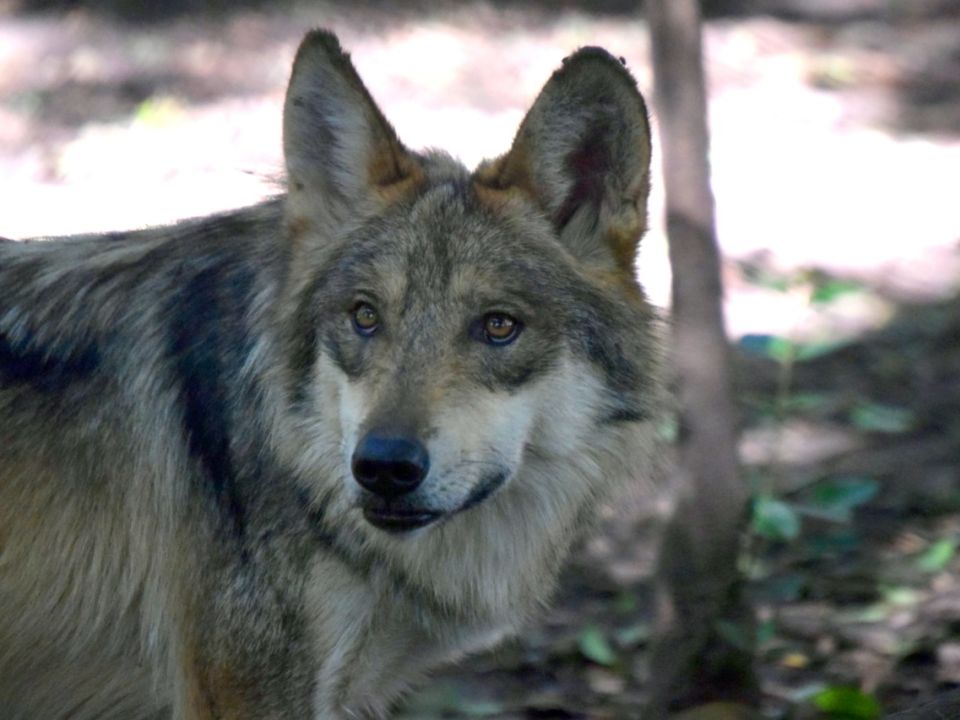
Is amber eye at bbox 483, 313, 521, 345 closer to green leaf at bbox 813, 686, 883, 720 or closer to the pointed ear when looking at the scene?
the pointed ear

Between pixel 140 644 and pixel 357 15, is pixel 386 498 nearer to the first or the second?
pixel 140 644

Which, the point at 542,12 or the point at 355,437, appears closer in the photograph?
the point at 355,437

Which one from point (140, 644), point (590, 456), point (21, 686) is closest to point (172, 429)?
point (140, 644)

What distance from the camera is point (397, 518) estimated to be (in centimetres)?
370

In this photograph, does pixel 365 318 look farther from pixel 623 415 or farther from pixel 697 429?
pixel 697 429

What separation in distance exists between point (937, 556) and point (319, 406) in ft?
10.2

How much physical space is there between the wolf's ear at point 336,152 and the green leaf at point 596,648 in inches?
89.5

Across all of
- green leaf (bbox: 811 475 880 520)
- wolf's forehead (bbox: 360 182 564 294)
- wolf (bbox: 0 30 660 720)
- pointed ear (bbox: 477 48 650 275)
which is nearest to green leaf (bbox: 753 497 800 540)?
green leaf (bbox: 811 475 880 520)

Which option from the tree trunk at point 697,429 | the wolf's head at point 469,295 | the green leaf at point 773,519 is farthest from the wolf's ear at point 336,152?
the green leaf at point 773,519

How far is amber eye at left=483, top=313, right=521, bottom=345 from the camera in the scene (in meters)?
3.91

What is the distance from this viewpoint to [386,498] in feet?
12.0

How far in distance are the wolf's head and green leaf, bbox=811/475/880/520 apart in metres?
1.80

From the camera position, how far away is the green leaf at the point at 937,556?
5.89 metres

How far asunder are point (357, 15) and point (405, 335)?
8640mm
